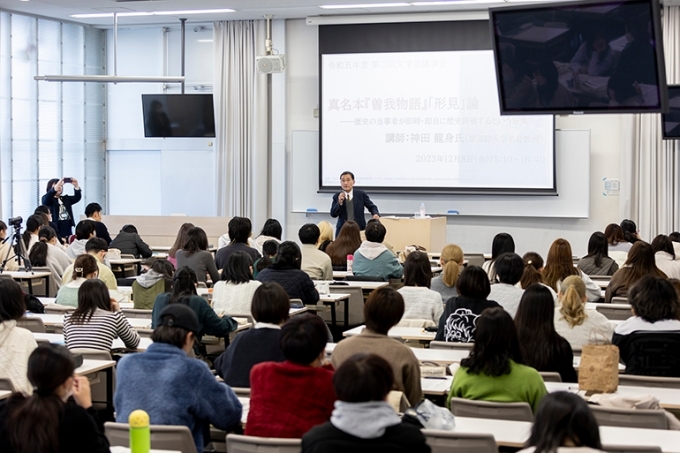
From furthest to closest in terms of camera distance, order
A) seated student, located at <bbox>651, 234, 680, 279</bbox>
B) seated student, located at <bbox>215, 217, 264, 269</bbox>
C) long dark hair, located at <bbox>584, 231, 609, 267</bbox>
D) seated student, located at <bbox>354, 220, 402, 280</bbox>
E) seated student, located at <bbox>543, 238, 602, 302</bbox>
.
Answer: seated student, located at <bbox>354, 220, 402, 280</bbox>, seated student, located at <bbox>215, 217, 264, 269</bbox>, long dark hair, located at <bbox>584, 231, 609, 267</bbox>, seated student, located at <bbox>651, 234, 680, 279</bbox>, seated student, located at <bbox>543, 238, 602, 302</bbox>

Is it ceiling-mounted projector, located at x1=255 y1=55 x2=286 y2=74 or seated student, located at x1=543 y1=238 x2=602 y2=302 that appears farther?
ceiling-mounted projector, located at x1=255 y1=55 x2=286 y2=74

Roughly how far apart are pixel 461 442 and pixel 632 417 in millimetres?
909

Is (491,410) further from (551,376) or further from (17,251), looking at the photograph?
(17,251)

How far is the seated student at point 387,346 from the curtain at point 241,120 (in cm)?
1034

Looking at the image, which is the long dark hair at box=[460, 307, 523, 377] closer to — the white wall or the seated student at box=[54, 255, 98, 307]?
the seated student at box=[54, 255, 98, 307]

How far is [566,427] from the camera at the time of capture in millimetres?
2586

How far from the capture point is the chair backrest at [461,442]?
3490 mm

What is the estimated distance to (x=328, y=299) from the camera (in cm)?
817

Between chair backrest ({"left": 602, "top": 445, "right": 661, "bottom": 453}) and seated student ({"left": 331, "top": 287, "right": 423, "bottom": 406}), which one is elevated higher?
seated student ({"left": 331, "top": 287, "right": 423, "bottom": 406})

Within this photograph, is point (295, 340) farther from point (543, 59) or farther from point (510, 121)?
point (510, 121)

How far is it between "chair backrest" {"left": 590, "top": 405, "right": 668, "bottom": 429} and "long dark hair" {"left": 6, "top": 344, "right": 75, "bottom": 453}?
85.0 inches

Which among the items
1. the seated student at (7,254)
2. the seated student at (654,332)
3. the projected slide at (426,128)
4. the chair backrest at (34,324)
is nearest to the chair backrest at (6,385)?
the chair backrest at (34,324)

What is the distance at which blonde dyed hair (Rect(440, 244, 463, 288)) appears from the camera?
7277 mm

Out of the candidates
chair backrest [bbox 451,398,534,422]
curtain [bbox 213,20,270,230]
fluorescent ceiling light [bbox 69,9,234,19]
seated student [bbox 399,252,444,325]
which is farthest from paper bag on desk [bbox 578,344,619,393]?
curtain [bbox 213,20,270,230]
